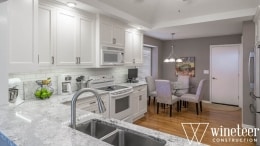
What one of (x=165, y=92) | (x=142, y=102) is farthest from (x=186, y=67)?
(x=142, y=102)

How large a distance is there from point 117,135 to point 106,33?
244 cm

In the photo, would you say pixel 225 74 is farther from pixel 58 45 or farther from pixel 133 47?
pixel 58 45

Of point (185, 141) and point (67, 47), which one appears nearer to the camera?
point (185, 141)

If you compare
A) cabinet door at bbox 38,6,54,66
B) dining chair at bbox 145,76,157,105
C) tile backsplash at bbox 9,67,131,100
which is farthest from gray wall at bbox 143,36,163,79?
cabinet door at bbox 38,6,54,66

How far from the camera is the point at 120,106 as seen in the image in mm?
3355

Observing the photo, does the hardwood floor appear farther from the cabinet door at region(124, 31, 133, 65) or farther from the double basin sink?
the double basin sink

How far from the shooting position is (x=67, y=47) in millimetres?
2682

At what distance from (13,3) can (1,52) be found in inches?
23.3

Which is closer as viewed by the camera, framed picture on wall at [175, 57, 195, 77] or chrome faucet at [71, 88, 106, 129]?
chrome faucet at [71, 88, 106, 129]

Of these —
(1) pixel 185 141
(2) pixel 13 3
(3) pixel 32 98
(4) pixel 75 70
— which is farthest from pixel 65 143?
(4) pixel 75 70

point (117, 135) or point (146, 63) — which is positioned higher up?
point (146, 63)

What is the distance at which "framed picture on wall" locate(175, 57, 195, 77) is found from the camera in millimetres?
6188

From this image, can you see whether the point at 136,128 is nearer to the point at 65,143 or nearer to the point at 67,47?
the point at 65,143

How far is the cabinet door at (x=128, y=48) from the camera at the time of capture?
13.1 feet
